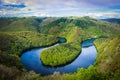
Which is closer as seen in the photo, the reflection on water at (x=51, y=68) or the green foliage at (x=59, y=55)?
the reflection on water at (x=51, y=68)

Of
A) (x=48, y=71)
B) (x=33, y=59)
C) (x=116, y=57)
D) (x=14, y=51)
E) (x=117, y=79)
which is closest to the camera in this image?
(x=117, y=79)

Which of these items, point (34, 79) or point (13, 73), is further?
point (13, 73)

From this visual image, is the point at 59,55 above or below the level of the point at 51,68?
above

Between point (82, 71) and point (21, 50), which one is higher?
point (82, 71)

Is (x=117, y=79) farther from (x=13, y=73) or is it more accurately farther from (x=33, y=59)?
(x=33, y=59)

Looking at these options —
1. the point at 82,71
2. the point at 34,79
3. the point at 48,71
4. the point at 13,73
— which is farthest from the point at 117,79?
the point at 48,71

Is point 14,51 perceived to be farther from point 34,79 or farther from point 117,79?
point 117,79

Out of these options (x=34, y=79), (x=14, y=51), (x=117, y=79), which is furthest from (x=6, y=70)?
(x=14, y=51)

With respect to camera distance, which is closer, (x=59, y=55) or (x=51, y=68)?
(x=51, y=68)

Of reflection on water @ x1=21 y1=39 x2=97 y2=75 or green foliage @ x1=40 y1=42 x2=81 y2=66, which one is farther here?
green foliage @ x1=40 y1=42 x2=81 y2=66

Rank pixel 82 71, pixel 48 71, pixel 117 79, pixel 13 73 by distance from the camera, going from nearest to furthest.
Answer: pixel 117 79, pixel 82 71, pixel 13 73, pixel 48 71
